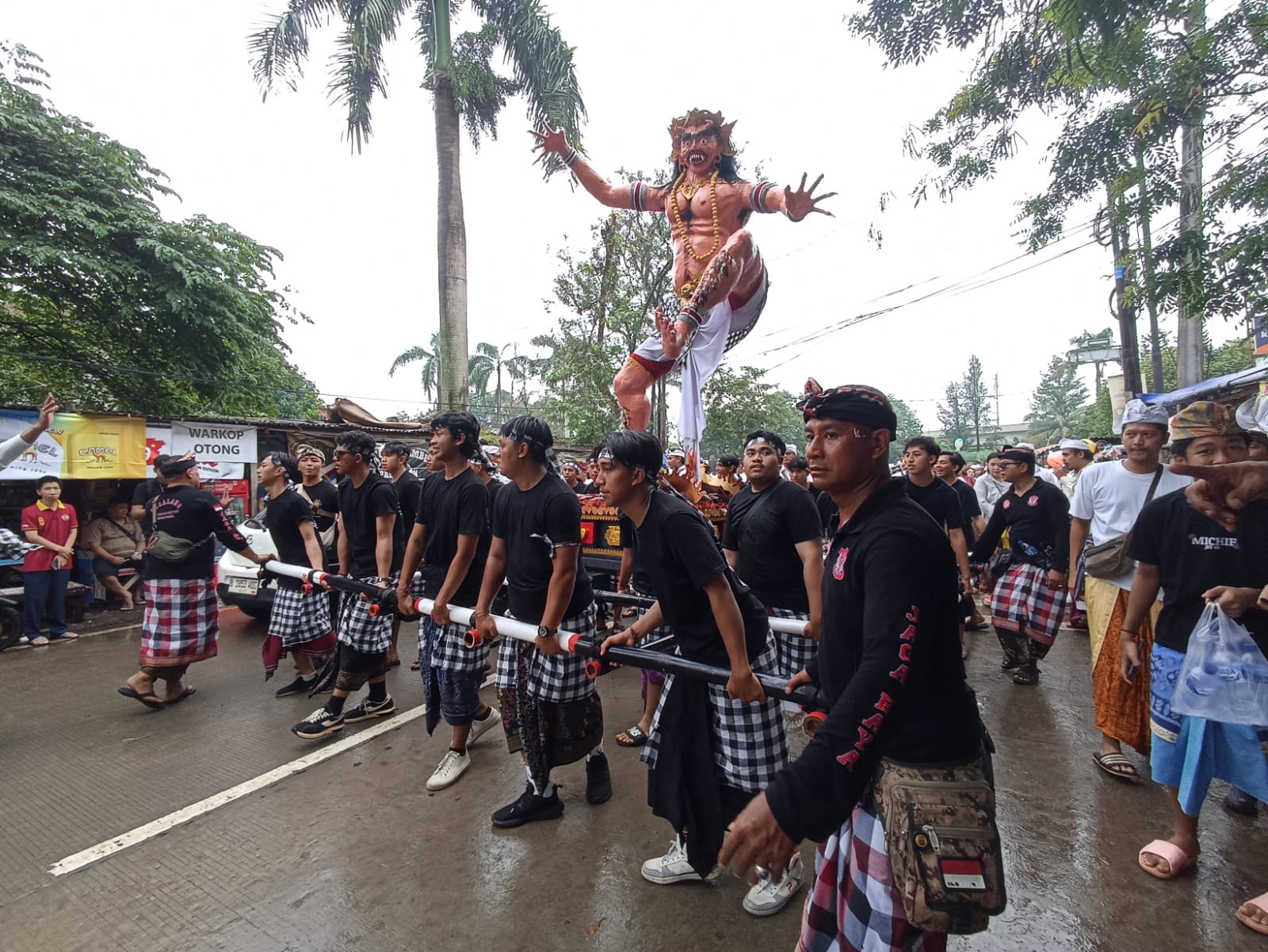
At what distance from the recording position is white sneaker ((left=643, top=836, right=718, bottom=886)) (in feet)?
8.06

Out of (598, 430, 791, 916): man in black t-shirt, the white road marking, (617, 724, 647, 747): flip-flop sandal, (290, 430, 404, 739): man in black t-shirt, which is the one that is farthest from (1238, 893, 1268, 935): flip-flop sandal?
the white road marking

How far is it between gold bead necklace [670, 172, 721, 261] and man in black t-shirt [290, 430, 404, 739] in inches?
110

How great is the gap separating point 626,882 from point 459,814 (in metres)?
0.96

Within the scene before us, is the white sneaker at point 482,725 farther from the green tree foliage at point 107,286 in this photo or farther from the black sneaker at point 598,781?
the green tree foliage at point 107,286

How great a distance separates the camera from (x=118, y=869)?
2.62m

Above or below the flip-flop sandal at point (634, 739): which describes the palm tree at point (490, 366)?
above

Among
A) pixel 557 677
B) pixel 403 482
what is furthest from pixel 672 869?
pixel 403 482

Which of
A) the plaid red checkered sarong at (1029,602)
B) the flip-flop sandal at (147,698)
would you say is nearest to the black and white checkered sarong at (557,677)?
the flip-flop sandal at (147,698)

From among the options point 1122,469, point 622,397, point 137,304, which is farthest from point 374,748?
point 137,304

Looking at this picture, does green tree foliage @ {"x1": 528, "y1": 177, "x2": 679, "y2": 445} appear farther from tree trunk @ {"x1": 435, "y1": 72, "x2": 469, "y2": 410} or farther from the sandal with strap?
the sandal with strap

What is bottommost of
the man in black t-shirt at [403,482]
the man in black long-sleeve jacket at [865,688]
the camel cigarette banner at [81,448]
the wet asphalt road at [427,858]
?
the wet asphalt road at [427,858]

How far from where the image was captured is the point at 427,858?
2660 millimetres

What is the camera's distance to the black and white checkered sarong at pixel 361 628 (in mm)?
3926

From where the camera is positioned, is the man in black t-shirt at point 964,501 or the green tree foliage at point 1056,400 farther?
the green tree foliage at point 1056,400
